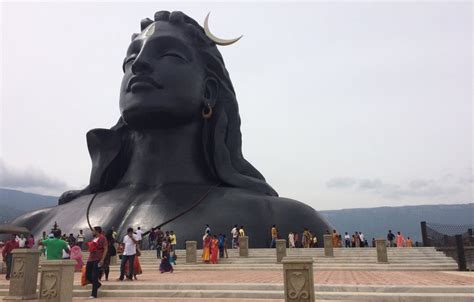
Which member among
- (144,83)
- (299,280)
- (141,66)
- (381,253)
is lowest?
(381,253)

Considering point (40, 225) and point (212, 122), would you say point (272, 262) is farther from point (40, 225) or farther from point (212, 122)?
point (40, 225)

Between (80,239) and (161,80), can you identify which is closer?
(80,239)

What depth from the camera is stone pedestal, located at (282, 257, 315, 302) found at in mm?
5789

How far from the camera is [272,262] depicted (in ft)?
46.8

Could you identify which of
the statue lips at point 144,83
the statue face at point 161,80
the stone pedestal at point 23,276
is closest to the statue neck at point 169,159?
the statue face at point 161,80

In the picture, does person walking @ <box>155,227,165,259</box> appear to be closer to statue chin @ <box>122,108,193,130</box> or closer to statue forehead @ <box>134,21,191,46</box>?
statue chin @ <box>122,108,193,130</box>

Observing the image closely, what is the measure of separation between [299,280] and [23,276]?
537 centimetres

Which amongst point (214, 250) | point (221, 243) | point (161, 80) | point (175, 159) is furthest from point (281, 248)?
point (161, 80)

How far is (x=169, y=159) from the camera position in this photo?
2125cm

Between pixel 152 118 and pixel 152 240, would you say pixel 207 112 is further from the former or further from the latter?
pixel 152 240

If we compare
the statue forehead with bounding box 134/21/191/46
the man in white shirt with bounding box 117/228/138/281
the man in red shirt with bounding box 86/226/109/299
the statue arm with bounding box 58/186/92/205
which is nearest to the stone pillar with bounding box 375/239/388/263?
the man in white shirt with bounding box 117/228/138/281

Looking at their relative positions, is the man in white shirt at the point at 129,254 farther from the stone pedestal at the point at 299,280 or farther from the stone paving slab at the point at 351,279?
the stone pedestal at the point at 299,280

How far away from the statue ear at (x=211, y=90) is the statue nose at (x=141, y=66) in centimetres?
332

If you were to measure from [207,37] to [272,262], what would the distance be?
1387cm
